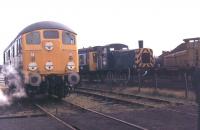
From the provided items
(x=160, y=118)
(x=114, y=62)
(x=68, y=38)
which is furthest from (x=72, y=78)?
(x=114, y=62)

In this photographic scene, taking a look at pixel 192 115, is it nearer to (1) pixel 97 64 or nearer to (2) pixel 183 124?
(2) pixel 183 124

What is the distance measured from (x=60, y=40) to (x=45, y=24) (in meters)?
0.90

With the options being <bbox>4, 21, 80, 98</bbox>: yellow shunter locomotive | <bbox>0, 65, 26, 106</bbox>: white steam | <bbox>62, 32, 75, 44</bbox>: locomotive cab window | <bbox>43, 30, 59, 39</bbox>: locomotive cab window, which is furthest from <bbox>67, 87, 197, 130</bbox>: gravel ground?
<bbox>0, 65, 26, 106</bbox>: white steam

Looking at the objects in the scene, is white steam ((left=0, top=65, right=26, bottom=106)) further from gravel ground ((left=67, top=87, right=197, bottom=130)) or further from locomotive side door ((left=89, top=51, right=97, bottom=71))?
locomotive side door ((left=89, top=51, right=97, bottom=71))

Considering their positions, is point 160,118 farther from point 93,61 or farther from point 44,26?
point 93,61

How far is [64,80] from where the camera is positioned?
615 inches

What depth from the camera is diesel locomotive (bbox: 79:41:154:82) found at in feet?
82.3

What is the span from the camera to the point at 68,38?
1589 centimetres

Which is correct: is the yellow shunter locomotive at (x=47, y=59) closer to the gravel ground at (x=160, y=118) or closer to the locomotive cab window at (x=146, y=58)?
the gravel ground at (x=160, y=118)

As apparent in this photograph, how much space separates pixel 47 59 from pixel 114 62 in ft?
44.3

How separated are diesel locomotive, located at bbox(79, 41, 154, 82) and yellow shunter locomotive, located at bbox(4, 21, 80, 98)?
9.86 m

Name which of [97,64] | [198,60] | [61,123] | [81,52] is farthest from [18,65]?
[81,52]

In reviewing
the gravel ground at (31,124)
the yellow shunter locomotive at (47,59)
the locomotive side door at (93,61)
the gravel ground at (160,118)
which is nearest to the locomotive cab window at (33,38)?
the yellow shunter locomotive at (47,59)

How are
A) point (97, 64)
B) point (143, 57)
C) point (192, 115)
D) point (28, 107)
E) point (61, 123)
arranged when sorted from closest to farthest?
point (61, 123) < point (192, 115) < point (28, 107) < point (143, 57) < point (97, 64)
